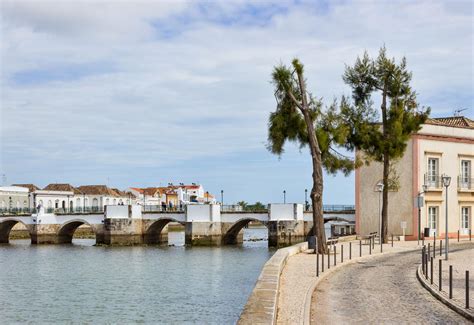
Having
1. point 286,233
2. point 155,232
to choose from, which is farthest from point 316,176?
point 155,232

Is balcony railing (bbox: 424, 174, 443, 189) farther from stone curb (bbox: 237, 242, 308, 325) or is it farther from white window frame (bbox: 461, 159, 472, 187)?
stone curb (bbox: 237, 242, 308, 325)

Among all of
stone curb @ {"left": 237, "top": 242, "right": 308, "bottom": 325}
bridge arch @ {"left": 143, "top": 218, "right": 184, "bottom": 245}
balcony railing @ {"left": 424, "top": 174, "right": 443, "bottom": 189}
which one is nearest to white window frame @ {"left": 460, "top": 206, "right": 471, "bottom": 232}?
balcony railing @ {"left": 424, "top": 174, "right": 443, "bottom": 189}

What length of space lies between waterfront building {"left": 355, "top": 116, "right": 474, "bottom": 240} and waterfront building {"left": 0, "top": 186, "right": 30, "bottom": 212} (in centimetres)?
7217

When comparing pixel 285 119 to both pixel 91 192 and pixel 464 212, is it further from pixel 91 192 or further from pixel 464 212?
pixel 91 192

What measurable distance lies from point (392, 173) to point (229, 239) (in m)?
29.8

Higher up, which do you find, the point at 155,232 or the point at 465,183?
the point at 465,183

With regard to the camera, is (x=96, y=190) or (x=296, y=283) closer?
(x=296, y=283)

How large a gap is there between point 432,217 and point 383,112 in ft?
28.2

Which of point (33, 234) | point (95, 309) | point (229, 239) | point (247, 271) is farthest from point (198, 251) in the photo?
point (95, 309)

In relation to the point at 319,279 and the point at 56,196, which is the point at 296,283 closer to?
the point at 319,279

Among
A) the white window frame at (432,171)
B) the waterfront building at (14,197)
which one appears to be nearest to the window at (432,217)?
the white window frame at (432,171)

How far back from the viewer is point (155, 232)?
70.1 metres

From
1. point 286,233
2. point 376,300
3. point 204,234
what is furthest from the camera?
point 204,234

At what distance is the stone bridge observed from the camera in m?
60.0
